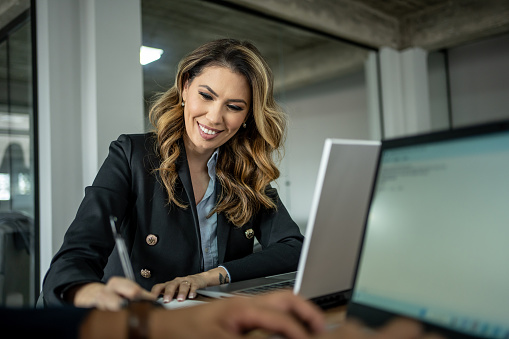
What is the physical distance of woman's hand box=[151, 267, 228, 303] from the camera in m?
1.01

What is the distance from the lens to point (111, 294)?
29.6 inches

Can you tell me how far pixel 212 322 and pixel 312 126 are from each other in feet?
14.2

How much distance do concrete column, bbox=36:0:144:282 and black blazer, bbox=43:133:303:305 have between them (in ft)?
3.79

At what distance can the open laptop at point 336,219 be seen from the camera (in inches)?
29.6

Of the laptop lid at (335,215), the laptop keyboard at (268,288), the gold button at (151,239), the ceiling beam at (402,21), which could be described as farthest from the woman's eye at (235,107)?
the ceiling beam at (402,21)

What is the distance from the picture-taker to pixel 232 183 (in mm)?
1646

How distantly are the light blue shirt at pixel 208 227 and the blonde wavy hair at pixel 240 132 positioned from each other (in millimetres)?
39

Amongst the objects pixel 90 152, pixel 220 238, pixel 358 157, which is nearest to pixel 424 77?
pixel 90 152

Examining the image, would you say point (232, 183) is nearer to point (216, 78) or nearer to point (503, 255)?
point (216, 78)

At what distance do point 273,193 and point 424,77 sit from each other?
4.38m

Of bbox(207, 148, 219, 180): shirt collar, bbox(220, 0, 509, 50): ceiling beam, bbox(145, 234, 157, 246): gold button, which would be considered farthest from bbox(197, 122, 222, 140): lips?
bbox(220, 0, 509, 50): ceiling beam

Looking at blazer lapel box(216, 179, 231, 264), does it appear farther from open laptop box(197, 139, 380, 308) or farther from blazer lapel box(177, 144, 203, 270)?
open laptop box(197, 139, 380, 308)

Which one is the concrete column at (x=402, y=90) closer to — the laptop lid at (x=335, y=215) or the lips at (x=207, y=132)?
the lips at (x=207, y=132)

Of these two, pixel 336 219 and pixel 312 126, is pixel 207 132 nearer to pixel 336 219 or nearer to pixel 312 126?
pixel 336 219
